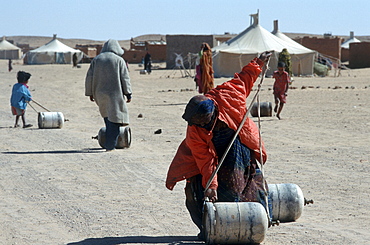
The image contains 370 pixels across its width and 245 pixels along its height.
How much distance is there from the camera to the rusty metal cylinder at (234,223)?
4430 millimetres

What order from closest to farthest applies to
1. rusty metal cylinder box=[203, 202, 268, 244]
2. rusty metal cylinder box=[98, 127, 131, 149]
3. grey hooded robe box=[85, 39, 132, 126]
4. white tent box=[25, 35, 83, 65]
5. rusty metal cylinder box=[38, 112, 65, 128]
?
rusty metal cylinder box=[203, 202, 268, 244] < grey hooded robe box=[85, 39, 132, 126] < rusty metal cylinder box=[98, 127, 131, 149] < rusty metal cylinder box=[38, 112, 65, 128] < white tent box=[25, 35, 83, 65]

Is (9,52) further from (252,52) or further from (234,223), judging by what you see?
(234,223)

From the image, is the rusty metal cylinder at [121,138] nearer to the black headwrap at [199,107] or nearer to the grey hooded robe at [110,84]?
the grey hooded robe at [110,84]

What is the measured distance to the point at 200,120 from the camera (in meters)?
4.51

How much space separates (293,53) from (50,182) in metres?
24.5

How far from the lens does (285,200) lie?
16.9 feet

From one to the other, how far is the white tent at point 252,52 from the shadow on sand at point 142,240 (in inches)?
1001

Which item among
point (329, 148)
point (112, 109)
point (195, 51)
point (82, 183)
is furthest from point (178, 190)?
point (195, 51)

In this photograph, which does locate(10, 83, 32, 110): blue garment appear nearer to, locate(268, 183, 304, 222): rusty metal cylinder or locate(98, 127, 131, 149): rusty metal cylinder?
locate(98, 127, 131, 149): rusty metal cylinder

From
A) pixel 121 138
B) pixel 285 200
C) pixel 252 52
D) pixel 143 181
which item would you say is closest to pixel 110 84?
pixel 121 138

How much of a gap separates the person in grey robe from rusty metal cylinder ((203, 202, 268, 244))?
4798mm

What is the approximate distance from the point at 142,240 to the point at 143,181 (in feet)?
7.61

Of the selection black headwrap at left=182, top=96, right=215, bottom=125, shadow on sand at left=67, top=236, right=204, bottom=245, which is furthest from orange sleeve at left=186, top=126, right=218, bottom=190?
shadow on sand at left=67, top=236, right=204, bottom=245

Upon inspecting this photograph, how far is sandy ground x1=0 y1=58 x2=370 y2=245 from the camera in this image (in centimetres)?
511
